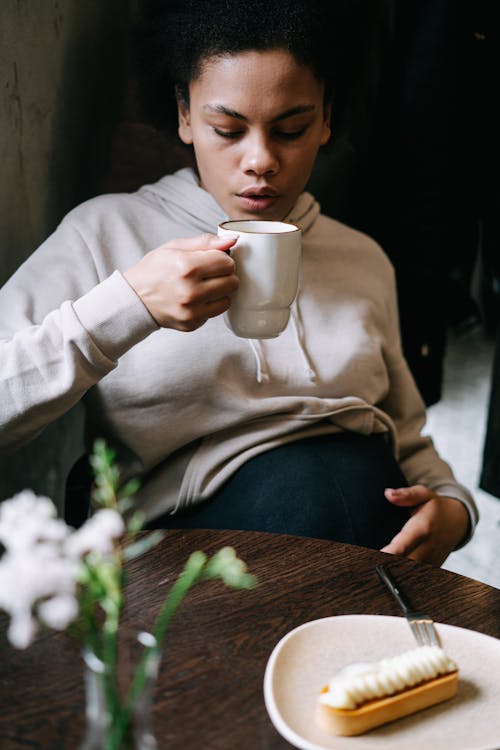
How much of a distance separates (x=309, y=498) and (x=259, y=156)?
471 millimetres

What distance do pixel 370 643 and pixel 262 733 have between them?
0.50 feet

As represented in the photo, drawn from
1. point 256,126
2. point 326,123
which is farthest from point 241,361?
point 326,123

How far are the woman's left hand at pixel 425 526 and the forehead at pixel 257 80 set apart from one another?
1.86ft

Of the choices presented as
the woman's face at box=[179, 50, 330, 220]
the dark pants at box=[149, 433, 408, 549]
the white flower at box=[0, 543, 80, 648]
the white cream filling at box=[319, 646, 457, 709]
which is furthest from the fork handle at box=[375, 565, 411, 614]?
the woman's face at box=[179, 50, 330, 220]

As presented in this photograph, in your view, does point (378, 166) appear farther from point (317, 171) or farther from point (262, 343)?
point (262, 343)

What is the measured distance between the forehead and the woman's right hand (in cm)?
28

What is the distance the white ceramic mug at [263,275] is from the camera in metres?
0.94

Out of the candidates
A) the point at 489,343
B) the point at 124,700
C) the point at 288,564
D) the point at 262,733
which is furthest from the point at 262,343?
the point at 489,343

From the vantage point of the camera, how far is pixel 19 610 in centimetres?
40

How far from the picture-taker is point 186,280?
36.8 inches

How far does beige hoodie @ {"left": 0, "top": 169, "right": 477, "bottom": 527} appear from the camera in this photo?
3.19 feet

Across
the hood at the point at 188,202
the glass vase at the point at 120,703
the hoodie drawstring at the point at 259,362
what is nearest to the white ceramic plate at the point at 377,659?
the glass vase at the point at 120,703

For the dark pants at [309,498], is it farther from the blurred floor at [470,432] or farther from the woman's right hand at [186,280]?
the blurred floor at [470,432]

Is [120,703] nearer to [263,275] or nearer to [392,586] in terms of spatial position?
[392,586]
